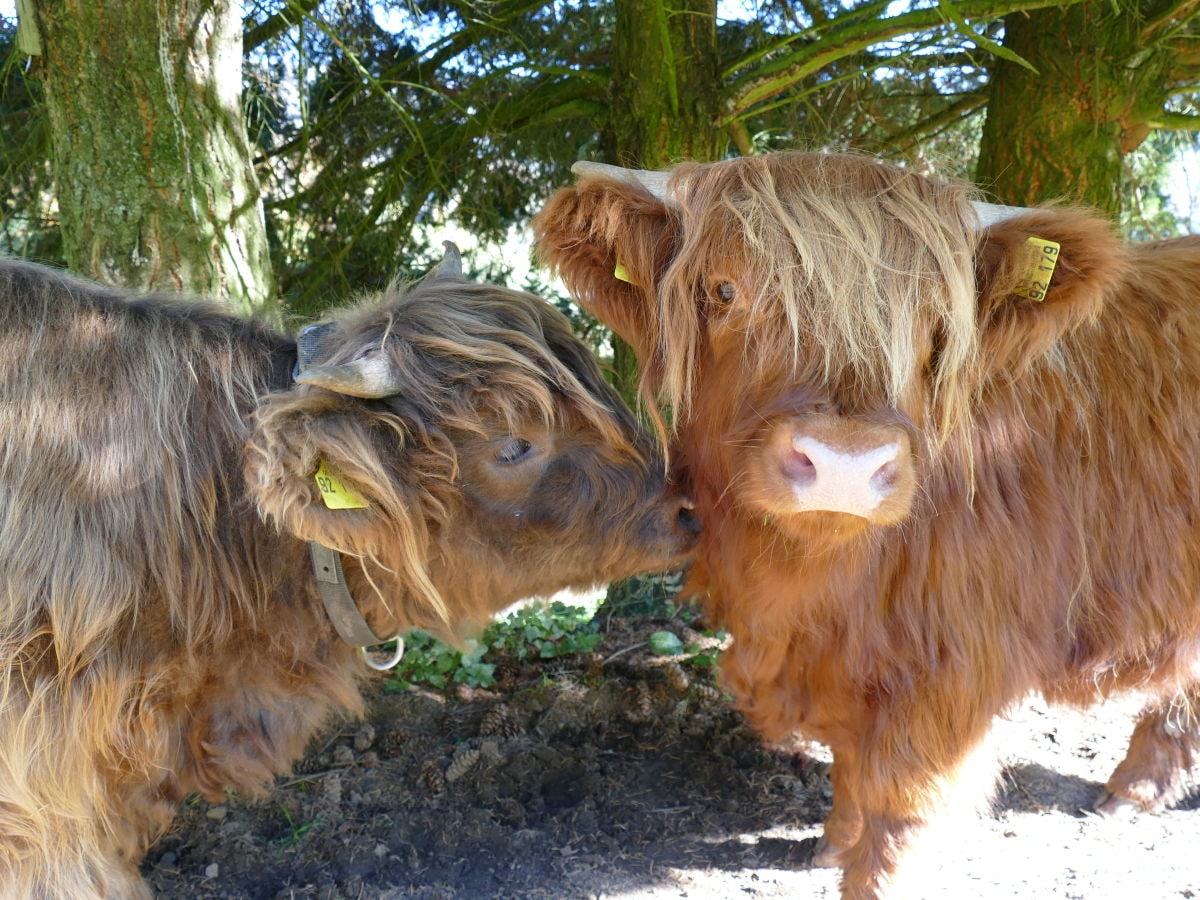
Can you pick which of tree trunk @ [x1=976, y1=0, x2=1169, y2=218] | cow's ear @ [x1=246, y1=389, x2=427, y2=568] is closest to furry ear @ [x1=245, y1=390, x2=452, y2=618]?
cow's ear @ [x1=246, y1=389, x2=427, y2=568]

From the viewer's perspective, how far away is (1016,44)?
13.6 feet

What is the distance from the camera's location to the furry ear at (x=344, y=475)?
6.30ft

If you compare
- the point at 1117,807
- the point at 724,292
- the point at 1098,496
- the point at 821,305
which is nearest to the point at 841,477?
the point at 821,305

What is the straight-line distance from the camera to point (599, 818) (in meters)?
3.05

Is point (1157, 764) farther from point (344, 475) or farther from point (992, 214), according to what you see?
point (344, 475)

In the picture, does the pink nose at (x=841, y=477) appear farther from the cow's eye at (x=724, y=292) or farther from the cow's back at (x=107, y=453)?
the cow's back at (x=107, y=453)

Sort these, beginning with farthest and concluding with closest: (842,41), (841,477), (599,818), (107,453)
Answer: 1. (842,41)
2. (599,818)
3. (107,453)
4. (841,477)

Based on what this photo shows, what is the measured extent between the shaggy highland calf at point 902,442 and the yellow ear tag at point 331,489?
33.9 inches

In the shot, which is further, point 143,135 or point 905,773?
point 143,135

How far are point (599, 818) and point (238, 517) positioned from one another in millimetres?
1611

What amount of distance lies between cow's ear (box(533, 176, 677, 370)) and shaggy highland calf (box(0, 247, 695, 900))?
15cm

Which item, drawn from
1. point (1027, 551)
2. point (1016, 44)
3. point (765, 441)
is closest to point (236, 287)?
point (765, 441)

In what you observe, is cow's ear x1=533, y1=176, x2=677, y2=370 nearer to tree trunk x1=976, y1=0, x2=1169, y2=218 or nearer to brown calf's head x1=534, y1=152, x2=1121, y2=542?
brown calf's head x1=534, y1=152, x2=1121, y2=542

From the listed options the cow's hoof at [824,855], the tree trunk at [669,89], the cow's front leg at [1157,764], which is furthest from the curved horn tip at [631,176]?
the cow's front leg at [1157,764]
